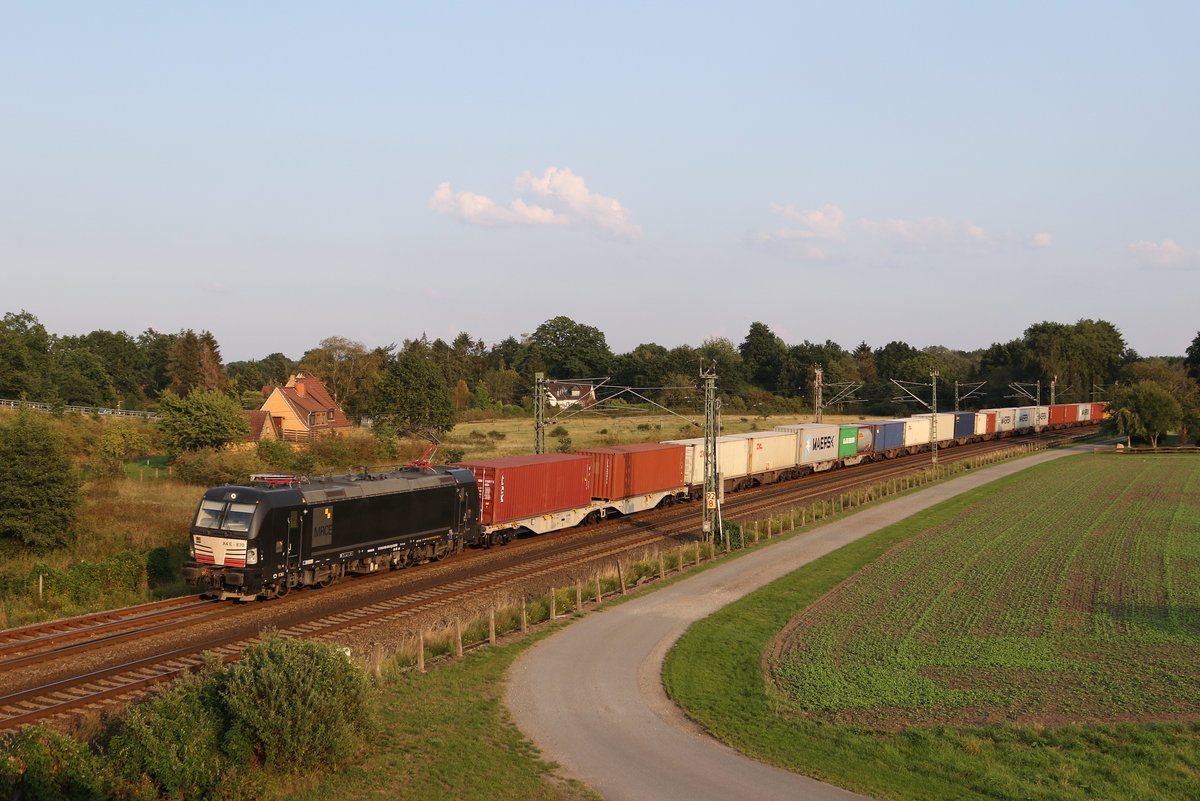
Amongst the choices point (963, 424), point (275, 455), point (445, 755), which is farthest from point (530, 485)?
point (963, 424)

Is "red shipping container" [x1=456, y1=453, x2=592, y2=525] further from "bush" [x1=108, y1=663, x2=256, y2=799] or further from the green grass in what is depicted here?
"bush" [x1=108, y1=663, x2=256, y2=799]

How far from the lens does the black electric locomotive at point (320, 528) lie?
2438cm

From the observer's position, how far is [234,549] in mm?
24203

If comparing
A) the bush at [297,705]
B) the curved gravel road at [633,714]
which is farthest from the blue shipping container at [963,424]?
the bush at [297,705]

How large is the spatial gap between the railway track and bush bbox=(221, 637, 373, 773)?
586cm

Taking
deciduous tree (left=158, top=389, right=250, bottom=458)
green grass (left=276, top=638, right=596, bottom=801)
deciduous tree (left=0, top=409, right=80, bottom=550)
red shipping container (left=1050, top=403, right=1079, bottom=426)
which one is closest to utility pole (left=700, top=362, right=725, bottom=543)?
green grass (left=276, top=638, right=596, bottom=801)

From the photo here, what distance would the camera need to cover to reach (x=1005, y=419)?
312 ft

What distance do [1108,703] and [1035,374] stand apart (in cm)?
12946

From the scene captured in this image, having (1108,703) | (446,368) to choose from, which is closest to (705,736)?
(1108,703)

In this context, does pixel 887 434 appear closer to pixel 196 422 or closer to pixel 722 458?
pixel 722 458

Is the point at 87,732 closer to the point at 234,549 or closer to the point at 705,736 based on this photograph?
the point at 234,549

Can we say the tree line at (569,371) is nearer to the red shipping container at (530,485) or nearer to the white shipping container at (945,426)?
Result: the white shipping container at (945,426)

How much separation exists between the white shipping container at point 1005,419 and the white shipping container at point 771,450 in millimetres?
45711

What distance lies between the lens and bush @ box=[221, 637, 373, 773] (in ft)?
43.1
